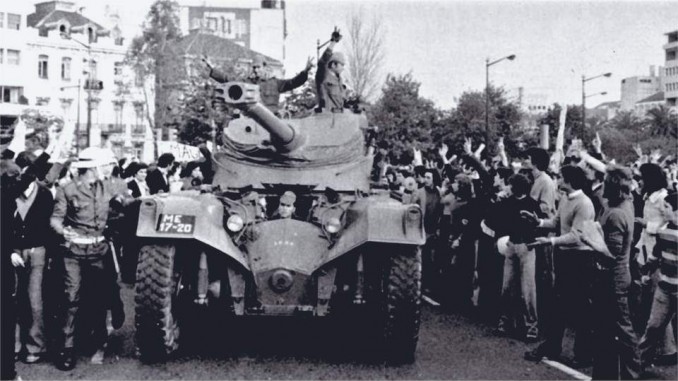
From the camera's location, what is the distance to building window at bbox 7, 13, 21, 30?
5894cm

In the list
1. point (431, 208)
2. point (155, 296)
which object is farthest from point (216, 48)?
point (155, 296)

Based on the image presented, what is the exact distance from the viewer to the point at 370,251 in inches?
355

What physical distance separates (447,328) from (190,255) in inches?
134

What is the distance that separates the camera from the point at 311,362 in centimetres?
911

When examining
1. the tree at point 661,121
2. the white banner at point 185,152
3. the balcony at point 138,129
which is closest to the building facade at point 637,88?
the tree at point 661,121

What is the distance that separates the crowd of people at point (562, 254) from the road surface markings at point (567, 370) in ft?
0.32

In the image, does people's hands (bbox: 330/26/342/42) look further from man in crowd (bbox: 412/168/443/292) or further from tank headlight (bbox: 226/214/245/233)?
tank headlight (bbox: 226/214/245/233)

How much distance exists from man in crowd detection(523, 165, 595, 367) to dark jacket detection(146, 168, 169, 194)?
7.42 metres

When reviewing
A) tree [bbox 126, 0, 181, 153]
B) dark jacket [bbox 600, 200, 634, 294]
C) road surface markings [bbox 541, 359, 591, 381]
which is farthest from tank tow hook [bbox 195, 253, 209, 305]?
tree [bbox 126, 0, 181, 153]

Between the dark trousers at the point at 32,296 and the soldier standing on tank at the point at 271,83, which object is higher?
the soldier standing on tank at the point at 271,83

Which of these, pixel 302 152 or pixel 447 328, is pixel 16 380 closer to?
pixel 302 152

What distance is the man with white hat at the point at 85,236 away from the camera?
8.94 m

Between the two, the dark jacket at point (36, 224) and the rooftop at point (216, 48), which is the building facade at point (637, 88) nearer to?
the rooftop at point (216, 48)

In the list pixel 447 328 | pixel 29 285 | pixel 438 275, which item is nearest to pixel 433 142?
pixel 438 275
